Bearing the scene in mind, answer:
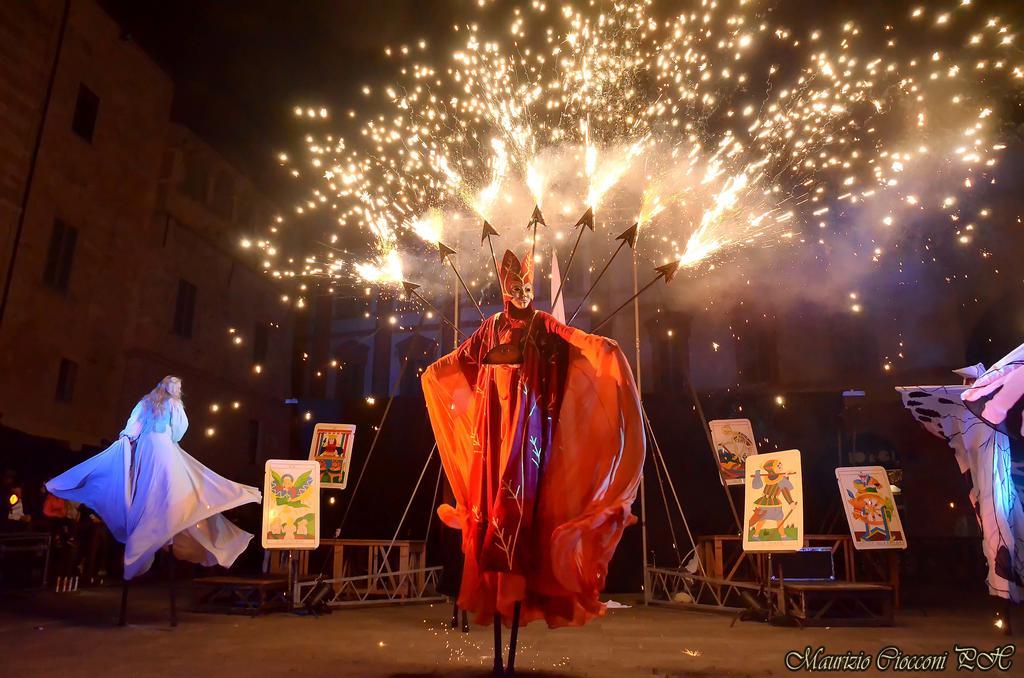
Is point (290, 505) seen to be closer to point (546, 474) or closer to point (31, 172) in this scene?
point (546, 474)

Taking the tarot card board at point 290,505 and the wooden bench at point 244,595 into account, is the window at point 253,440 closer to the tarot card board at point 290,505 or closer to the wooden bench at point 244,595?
the wooden bench at point 244,595

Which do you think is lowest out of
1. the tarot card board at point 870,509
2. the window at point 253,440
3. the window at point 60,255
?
the tarot card board at point 870,509

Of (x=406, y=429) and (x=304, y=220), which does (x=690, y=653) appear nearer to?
(x=406, y=429)

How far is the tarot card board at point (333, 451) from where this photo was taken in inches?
384

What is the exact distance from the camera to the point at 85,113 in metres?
13.5

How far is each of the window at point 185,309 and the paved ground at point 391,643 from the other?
9016 mm

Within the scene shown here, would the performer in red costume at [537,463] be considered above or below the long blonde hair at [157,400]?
below

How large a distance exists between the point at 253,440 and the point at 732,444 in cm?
1413

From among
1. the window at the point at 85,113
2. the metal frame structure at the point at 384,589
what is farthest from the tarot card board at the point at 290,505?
the window at the point at 85,113

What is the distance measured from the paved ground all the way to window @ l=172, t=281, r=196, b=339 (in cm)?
902

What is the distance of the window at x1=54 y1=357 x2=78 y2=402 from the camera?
1278cm

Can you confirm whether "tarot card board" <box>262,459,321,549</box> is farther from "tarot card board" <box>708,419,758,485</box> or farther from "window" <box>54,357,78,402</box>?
"window" <box>54,357,78,402</box>

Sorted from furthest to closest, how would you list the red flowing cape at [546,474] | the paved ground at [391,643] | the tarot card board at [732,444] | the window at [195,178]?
the window at [195,178] < the tarot card board at [732,444] < the paved ground at [391,643] < the red flowing cape at [546,474]

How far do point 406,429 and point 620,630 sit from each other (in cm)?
652
